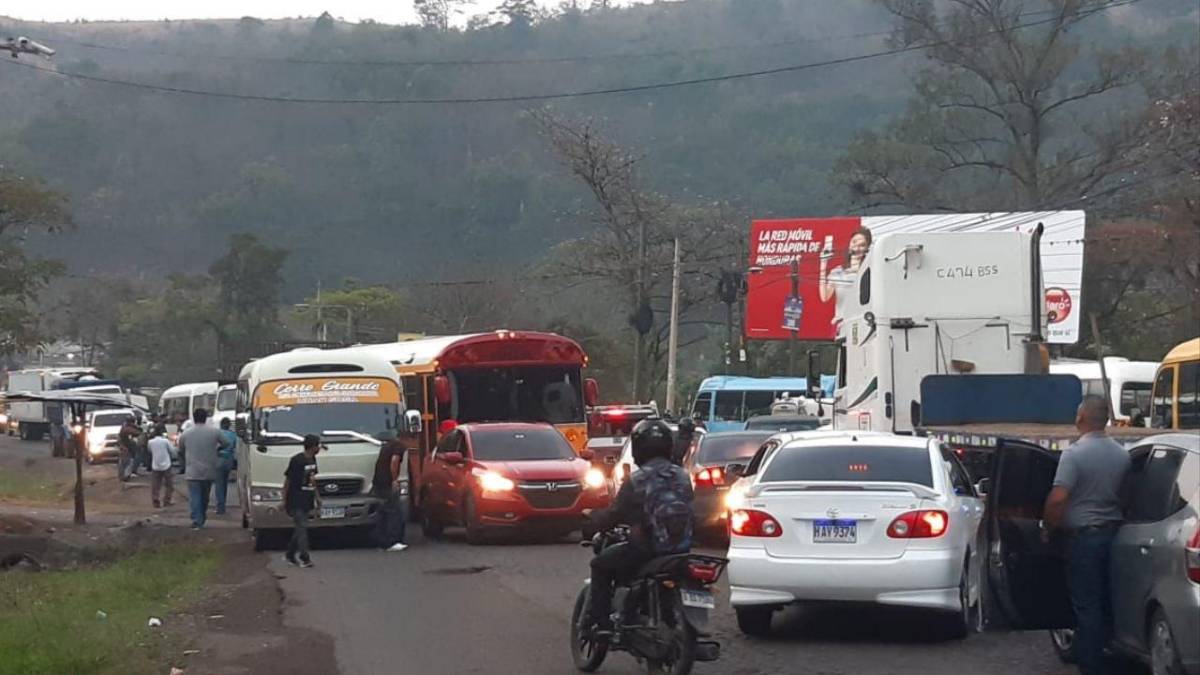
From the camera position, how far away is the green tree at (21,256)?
157 feet

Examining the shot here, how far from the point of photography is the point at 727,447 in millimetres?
20453

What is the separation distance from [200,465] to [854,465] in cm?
1483

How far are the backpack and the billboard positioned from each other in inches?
1491

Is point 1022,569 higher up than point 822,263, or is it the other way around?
point 822,263

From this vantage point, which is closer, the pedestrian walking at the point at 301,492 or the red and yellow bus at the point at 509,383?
the pedestrian walking at the point at 301,492

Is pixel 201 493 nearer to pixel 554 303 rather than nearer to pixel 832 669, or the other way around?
pixel 832 669

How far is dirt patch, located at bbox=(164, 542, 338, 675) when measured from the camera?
11836 millimetres

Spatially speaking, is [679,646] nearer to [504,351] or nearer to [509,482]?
[509,482]

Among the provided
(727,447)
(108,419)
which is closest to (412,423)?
(727,447)

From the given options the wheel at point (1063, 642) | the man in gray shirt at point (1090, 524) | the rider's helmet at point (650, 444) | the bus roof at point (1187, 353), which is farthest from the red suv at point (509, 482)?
the man in gray shirt at point (1090, 524)

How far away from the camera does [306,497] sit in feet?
62.7

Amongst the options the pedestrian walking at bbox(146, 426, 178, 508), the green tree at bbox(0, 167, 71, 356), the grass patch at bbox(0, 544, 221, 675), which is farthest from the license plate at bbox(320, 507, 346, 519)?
the green tree at bbox(0, 167, 71, 356)

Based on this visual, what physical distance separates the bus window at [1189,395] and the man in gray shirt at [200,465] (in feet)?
46.1

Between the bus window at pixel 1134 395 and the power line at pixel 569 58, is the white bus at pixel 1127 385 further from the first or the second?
the power line at pixel 569 58
